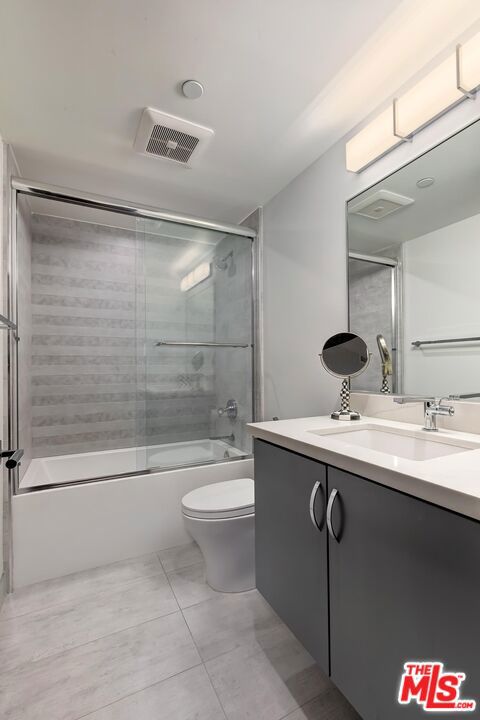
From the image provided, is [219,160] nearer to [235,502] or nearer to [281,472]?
[281,472]

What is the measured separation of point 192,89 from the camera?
142 centimetres

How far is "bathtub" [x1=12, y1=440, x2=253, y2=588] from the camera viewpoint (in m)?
1.75

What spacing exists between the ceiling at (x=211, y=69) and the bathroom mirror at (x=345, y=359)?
1.08 meters

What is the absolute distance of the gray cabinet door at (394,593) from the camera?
62cm

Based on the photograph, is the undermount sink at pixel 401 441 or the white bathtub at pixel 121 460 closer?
the undermount sink at pixel 401 441

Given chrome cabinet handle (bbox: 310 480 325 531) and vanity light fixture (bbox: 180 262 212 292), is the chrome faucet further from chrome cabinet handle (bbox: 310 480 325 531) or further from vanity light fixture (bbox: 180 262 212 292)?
vanity light fixture (bbox: 180 262 212 292)

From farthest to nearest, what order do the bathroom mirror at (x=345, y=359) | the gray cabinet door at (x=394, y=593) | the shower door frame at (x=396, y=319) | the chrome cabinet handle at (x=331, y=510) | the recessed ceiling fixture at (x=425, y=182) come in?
the bathroom mirror at (x=345, y=359)
the shower door frame at (x=396, y=319)
the recessed ceiling fixture at (x=425, y=182)
the chrome cabinet handle at (x=331, y=510)
the gray cabinet door at (x=394, y=593)

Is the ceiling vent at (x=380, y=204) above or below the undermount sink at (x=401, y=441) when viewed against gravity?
above

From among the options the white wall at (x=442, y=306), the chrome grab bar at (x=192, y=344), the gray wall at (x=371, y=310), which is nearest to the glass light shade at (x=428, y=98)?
the white wall at (x=442, y=306)

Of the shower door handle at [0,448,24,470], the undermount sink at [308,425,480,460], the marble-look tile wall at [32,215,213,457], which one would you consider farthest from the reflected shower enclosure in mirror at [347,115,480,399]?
the shower door handle at [0,448,24,470]

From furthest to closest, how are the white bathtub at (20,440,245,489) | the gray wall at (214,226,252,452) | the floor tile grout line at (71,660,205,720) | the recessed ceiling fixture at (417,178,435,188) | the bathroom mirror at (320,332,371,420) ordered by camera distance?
the gray wall at (214,226,252,452), the white bathtub at (20,440,245,489), the bathroom mirror at (320,332,371,420), the recessed ceiling fixture at (417,178,435,188), the floor tile grout line at (71,660,205,720)

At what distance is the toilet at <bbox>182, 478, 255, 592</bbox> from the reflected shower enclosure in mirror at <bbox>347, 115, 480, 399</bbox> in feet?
2.89

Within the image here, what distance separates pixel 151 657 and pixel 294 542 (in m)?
0.77

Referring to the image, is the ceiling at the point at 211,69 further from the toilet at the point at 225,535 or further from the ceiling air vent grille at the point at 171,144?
the toilet at the point at 225,535
